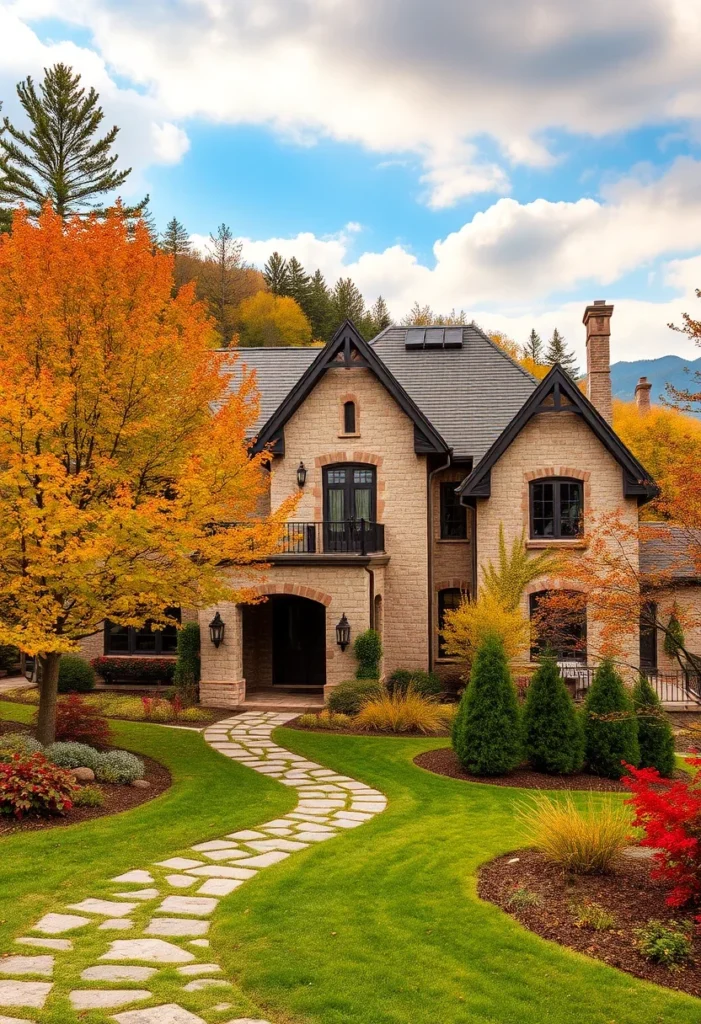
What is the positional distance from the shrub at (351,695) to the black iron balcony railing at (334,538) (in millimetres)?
3636

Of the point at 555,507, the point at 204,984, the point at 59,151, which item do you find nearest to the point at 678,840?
the point at 204,984

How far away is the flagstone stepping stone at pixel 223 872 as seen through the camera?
8.47 m

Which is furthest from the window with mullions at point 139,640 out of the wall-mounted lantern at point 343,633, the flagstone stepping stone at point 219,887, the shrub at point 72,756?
the flagstone stepping stone at point 219,887

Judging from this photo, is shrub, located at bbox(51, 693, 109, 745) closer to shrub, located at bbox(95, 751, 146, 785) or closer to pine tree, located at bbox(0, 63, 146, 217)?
shrub, located at bbox(95, 751, 146, 785)

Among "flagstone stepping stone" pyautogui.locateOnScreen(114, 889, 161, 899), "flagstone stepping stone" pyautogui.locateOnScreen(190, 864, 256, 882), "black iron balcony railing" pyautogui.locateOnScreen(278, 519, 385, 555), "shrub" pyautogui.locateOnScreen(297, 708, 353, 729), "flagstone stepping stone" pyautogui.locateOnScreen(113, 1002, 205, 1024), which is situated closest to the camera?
"flagstone stepping stone" pyautogui.locateOnScreen(113, 1002, 205, 1024)

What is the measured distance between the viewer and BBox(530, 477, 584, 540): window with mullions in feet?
72.2

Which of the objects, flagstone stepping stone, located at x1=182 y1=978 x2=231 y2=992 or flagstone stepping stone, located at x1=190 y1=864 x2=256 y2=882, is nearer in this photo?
flagstone stepping stone, located at x1=182 y1=978 x2=231 y2=992

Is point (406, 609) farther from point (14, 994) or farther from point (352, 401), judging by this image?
point (14, 994)

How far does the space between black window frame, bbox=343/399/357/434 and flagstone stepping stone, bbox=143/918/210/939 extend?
16.5m

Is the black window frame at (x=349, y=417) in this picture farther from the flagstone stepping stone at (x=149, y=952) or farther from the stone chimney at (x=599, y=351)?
the flagstone stepping stone at (x=149, y=952)

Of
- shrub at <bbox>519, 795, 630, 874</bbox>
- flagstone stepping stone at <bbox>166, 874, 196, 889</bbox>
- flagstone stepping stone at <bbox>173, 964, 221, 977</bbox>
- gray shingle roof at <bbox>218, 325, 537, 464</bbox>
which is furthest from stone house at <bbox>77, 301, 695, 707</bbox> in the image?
flagstone stepping stone at <bbox>173, 964, 221, 977</bbox>

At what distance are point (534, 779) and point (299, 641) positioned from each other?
1095cm

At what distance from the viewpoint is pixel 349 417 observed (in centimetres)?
2256

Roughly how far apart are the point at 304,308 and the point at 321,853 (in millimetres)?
61271
